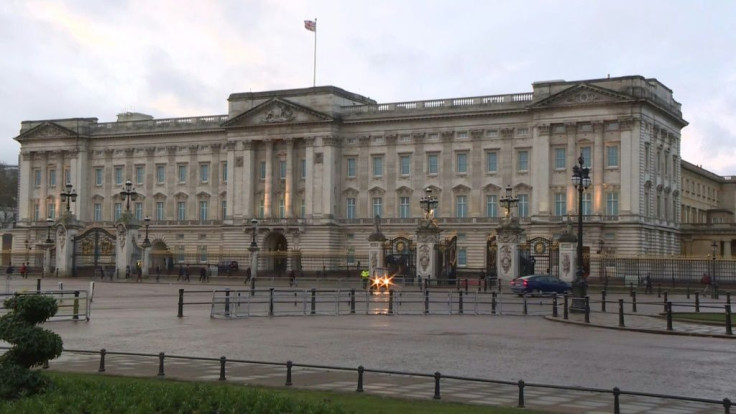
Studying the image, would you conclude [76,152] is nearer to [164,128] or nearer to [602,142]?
[164,128]

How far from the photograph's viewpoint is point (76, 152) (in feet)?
358

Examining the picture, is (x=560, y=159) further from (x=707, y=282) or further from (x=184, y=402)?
(x=184, y=402)

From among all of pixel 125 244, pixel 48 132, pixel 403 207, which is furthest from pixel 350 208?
pixel 48 132

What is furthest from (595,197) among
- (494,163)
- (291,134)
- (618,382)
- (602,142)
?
(618,382)

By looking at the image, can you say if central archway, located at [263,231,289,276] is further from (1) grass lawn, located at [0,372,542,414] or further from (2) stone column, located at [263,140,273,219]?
(1) grass lawn, located at [0,372,542,414]

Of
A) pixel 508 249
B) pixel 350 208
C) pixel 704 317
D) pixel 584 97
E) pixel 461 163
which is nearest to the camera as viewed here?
pixel 704 317

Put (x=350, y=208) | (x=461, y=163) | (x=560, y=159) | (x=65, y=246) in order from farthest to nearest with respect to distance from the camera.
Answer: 1. (x=350, y=208)
2. (x=461, y=163)
3. (x=560, y=159)
4. (x=65, y=246)

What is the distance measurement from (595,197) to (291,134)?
30.5 m

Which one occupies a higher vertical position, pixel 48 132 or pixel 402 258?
pixel 48 132

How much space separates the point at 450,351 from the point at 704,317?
618 inches

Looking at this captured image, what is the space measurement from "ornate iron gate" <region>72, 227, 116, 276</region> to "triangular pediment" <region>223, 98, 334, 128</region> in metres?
22.5

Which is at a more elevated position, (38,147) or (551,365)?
(38,147)

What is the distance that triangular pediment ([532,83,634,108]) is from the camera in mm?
81144

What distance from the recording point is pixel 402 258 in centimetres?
6906
